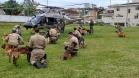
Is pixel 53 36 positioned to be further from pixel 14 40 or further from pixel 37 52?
pixel 37 52

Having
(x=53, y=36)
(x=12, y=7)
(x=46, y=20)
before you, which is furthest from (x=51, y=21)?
(x=12, y=7)

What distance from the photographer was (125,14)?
92.1 m

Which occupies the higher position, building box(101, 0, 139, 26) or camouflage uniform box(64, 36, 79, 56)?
camouflage uniform box(64, 36, 79, 56)

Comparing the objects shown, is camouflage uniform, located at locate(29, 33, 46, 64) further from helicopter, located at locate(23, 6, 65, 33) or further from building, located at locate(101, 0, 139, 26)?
building, located at locate(101, 0, 139, 26)

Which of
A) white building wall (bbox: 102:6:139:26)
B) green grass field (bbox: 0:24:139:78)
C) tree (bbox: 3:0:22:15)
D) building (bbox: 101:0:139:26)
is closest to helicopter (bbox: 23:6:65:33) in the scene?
green grass field (bbox: 0:24:139:78)

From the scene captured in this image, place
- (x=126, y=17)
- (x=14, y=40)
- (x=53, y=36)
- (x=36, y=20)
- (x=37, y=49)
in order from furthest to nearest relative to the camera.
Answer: (x=126, y=17) < (x=36, y=20) < (x=53, y=36) < (x=14, y=40) < (x=37, y=49)

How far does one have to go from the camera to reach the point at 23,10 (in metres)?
90.0

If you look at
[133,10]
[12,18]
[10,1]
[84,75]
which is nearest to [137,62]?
[84,75]

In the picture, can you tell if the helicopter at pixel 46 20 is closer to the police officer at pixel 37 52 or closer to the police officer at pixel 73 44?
the police officer at pixel 73 44

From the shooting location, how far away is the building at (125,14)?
286 feet

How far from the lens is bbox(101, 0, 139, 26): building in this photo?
8719cm

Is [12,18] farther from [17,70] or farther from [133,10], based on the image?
[17,70]

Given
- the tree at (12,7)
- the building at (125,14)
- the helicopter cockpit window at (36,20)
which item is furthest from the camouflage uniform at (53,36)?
the tree at (12,7)

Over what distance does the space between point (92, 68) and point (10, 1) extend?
83286 millimetres
